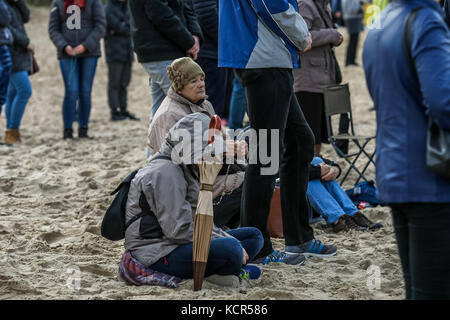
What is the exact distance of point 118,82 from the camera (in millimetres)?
10688

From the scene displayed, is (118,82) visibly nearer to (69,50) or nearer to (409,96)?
(69,50)

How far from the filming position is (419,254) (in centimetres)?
269

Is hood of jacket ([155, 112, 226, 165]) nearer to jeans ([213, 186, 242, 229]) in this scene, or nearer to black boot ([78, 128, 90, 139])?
jeans ([213, 186, 242, 229])

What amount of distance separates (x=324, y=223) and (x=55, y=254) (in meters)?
1.96

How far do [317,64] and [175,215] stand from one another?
2.85 meters

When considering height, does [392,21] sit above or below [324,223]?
above

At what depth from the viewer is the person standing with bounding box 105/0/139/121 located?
10.3 metres

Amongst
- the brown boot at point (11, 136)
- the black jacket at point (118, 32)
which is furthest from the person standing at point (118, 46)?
the brown boot at point (11, 136)

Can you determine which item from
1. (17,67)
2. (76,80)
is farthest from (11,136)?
(76,80)

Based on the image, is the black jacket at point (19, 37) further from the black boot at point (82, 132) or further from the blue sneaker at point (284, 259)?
the blue sneaker at point (284, 259)

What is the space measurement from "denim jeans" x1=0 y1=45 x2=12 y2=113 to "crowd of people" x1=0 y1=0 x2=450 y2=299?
0.04ft

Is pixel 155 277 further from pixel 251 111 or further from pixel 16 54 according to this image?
pixel 16 54

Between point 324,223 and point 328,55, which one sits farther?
point 328,55

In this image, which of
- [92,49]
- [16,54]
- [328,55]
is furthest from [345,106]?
[16,54]
